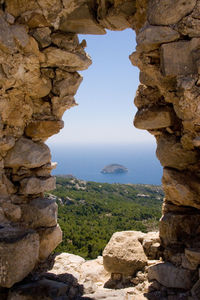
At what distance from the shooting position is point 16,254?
2977 millimetres

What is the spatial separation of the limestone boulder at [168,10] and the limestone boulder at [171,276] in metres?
2.98

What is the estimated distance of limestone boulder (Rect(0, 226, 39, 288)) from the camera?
9.65 feet

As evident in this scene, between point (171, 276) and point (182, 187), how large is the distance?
1081 mm

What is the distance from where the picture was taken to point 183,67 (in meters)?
2.96

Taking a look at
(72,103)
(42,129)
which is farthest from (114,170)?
(42,129)

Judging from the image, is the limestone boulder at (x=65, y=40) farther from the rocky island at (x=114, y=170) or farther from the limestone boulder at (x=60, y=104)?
the rocky island at (x=114, y=170)

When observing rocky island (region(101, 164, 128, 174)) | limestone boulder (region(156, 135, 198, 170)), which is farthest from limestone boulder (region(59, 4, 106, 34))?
rocky island (region(101, 164, 128, 174))

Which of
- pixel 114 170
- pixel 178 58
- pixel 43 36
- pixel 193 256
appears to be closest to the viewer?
pixel 193 256

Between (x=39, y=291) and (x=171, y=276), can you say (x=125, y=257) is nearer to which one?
(x=171, y=276)

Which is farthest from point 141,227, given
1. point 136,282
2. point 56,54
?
point 56,54

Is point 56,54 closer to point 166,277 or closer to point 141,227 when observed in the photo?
A: point 166,277

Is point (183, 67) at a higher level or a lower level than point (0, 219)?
higher

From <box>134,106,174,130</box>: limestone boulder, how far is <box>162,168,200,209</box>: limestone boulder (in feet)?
2.09

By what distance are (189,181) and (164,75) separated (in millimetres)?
1373
